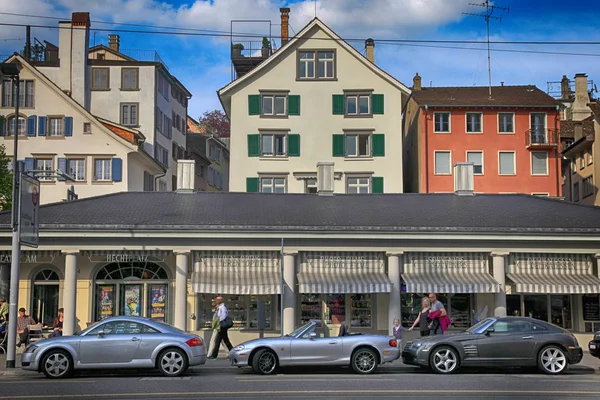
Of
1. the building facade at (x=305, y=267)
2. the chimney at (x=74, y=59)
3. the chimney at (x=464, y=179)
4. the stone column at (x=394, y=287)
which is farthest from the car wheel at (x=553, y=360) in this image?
the chimney at (x=74, y=59)

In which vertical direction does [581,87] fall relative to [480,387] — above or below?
above

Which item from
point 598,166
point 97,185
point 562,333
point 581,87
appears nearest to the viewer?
point 562,333

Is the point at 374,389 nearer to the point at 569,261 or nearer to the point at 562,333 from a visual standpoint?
the point at 562,333

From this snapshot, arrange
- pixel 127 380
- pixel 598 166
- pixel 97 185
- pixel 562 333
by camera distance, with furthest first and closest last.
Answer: pixel 598 166, pixel 97 185, pixel 562 333, pixel 127 380

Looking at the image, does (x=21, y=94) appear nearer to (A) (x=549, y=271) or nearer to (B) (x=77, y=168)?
(B) (x=77, y=168)

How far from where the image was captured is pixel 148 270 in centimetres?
2858

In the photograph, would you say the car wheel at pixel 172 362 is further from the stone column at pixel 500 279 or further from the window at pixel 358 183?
the window at pixel 358 183

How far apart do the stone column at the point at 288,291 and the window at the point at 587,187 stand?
119ft

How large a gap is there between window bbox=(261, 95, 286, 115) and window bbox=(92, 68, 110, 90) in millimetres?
14605

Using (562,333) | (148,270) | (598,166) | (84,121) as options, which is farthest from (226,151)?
(562,333)

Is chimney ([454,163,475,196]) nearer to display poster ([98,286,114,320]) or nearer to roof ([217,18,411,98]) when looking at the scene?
display poster ([98,286,114,320])

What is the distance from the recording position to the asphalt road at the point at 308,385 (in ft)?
48.2

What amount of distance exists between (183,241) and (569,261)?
507 inches

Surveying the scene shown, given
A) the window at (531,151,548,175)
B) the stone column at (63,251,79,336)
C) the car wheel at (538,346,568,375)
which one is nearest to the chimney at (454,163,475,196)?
the car wheel at (538,346,568,375)
